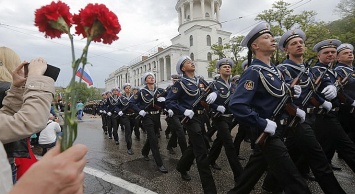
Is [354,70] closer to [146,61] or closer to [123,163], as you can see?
[123,163]

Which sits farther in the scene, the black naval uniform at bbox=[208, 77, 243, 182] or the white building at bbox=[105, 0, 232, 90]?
the white building at bbox=[105, 0, 232, 90]

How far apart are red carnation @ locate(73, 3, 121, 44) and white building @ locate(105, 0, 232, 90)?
49.3 m

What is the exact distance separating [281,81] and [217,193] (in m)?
2.00

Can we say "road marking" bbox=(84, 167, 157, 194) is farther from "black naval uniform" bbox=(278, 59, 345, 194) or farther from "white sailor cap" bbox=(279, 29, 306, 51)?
"white sailor cap" bbox=(279, 29, 306, 51)

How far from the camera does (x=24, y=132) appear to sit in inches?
55.9

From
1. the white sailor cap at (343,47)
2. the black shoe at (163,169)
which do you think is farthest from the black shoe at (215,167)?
the white sailor cap at (343,47)

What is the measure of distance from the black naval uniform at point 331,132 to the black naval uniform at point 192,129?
1820 mm

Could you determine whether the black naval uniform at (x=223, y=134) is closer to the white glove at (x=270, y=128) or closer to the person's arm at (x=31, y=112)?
the white glove at (x=270, y=128)

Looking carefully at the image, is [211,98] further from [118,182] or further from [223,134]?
[118,182]

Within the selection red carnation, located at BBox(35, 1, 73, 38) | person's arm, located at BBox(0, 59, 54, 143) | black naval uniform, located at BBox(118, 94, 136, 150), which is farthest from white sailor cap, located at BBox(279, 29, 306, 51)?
black naval uniform, located at BBox(118, 94, 136, 150)

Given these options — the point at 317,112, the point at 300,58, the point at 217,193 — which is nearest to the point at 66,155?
the point at 217,193

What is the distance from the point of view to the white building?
50.4 meters

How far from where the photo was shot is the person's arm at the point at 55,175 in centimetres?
82

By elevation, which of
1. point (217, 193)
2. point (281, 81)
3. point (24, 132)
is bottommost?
point (217, 193)
